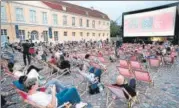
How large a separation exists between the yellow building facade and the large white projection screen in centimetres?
1304

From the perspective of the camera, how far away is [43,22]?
27.4 meters

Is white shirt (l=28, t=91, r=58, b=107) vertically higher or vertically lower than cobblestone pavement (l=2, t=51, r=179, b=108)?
higher

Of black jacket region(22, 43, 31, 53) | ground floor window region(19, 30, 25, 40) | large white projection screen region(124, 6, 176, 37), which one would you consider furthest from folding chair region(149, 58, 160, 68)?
ground floor window region(19, 30, 25, 40)

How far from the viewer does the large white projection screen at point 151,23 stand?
17.4 meters

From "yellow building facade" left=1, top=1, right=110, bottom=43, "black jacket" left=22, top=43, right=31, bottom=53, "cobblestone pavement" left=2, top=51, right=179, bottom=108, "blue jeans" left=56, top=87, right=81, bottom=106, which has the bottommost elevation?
"cobblestone pavement" left=2, top=51, right=179, bottom=108

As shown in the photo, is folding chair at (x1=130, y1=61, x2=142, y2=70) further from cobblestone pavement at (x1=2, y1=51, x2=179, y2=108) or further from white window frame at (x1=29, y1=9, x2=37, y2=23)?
white window frame at (x1=29, y1=9, x2=37, y2=23)

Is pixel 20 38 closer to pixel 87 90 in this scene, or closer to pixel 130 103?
pixel 87 90

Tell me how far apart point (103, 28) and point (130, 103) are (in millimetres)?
40093

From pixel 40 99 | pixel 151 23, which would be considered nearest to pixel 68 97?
pixel 40 99

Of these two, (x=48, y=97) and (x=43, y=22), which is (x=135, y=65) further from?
(x=43, y=22)

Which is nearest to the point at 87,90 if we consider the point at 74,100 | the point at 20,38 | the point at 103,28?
the point at 74,100

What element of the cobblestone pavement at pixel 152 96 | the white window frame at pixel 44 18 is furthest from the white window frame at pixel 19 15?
the cobblestone pavement at pixel 152 96

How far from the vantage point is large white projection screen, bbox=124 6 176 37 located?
1744 centimetres

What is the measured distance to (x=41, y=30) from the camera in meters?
26.8
